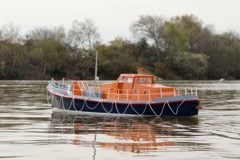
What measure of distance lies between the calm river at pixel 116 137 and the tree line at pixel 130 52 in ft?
268

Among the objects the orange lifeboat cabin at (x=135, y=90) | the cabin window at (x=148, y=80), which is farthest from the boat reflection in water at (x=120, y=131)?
the cabin window at (x=148, y=80)

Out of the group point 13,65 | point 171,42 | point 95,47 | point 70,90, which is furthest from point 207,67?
point 70,90

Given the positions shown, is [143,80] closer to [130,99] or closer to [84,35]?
[130,99]

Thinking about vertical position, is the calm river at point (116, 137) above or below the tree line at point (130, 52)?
below

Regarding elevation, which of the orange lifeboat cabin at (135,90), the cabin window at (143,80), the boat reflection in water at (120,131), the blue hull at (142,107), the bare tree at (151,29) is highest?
the bare tree at (151,29)

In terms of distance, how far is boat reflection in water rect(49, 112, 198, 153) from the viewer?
19.4 m

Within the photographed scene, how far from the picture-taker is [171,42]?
126812mm

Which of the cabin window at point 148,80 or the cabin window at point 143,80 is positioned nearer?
the cabin window at point 143,80

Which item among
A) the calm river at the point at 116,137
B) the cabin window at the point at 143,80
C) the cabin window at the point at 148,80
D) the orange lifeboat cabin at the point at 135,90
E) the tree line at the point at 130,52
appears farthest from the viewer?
the tree line at the point at 130,52

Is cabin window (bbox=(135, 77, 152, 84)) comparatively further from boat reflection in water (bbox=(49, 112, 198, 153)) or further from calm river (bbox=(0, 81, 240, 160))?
calm river (bbox=(0, 81, 240, 160))

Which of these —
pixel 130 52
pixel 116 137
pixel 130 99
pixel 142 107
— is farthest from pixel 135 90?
pixel 130 52

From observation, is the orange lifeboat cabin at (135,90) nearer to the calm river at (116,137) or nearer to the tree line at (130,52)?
the calm river at (116,137)

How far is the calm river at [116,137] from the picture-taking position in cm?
1725

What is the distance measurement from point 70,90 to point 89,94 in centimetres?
207
